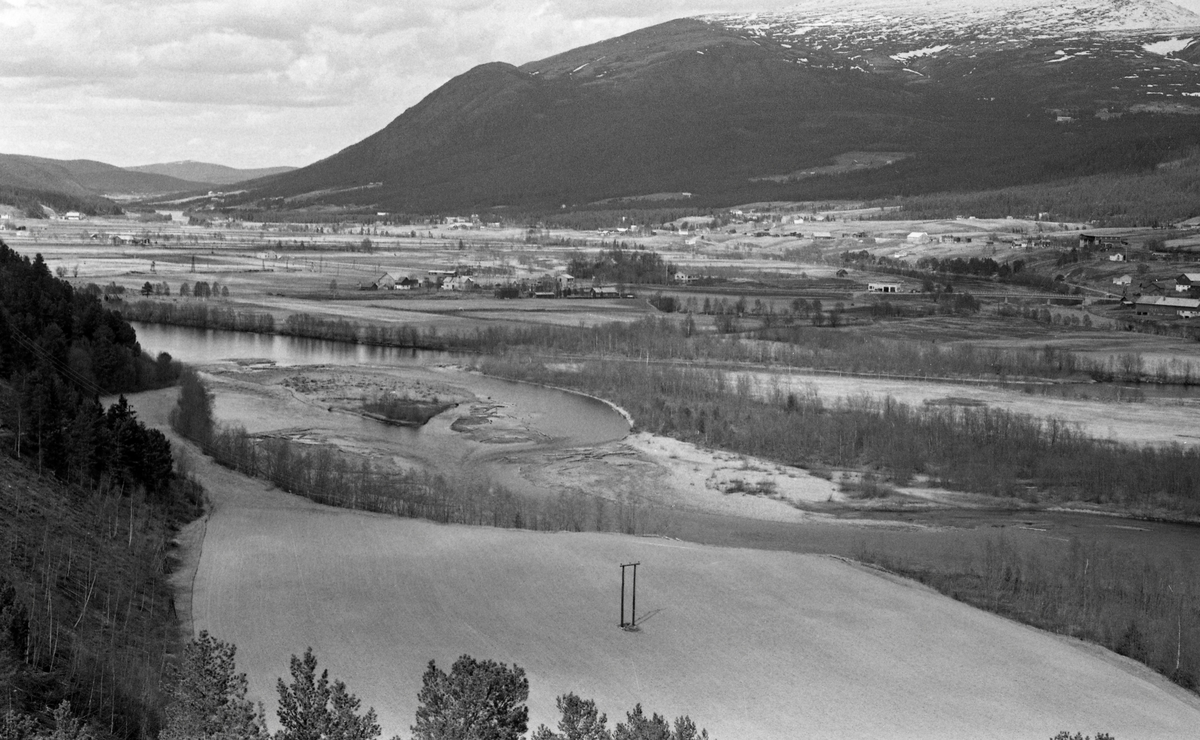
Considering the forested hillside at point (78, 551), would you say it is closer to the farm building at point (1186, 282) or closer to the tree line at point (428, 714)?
the tree line at point (428, 714)

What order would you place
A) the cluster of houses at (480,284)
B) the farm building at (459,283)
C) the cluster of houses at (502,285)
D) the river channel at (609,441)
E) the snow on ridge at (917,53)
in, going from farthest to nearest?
A: the snow on ridge at (917,53), the farm building at (459,283), the cluster of houses at (480,284), the cluster of houses at (502,285), the river channel at (609,441)

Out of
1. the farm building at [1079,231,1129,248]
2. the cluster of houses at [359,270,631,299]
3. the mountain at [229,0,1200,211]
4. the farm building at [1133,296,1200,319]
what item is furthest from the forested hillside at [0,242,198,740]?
the mountain at [229,0,1200,211]

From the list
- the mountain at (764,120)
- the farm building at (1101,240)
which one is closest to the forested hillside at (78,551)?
the farm building at (1101,240)

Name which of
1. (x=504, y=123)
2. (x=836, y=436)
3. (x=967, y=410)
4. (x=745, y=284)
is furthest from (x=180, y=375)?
(x=504, y=123)

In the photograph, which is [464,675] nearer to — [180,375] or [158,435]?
[158,435]

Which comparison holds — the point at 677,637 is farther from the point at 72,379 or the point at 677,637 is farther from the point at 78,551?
the point at 72,379

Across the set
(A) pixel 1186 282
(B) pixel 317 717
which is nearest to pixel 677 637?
(B) pixel 317 717
